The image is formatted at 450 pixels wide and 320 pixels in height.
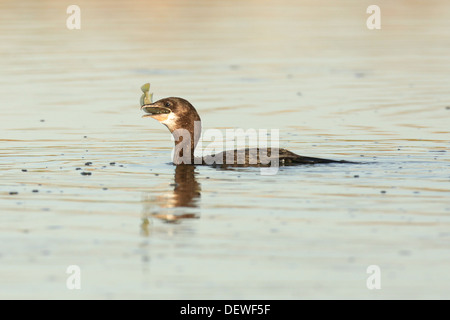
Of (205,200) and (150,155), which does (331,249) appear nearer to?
(205,200)

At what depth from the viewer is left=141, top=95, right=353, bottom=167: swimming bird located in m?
14.6

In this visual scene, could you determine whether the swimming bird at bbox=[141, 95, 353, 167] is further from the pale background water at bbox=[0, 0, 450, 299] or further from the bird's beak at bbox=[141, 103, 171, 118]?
the pale background water at bbox=[0, 0, 450, 299]

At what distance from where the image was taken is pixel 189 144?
50.9 feet

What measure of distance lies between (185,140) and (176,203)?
3299 mm

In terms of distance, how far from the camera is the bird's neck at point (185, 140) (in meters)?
15.4

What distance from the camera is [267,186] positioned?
13.1 metres

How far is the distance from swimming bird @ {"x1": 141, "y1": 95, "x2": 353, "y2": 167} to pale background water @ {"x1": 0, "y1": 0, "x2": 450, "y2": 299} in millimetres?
346

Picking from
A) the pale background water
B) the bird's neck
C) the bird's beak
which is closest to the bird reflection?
the pale background water

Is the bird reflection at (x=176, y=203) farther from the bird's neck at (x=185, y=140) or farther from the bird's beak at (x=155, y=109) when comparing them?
the bird's beak at (x=155, y=109)

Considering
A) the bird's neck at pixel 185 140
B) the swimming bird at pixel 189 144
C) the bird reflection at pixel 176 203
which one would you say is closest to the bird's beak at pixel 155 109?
the swimming bird at pixel 189 144

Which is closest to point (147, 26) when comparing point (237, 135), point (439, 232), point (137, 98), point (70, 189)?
point (137, 98)

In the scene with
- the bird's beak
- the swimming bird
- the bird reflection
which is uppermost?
the bird's beak

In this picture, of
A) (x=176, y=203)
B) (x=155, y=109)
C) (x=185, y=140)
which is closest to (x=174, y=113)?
(x=155, y=109)

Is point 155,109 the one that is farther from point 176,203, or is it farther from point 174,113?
point 176,203
